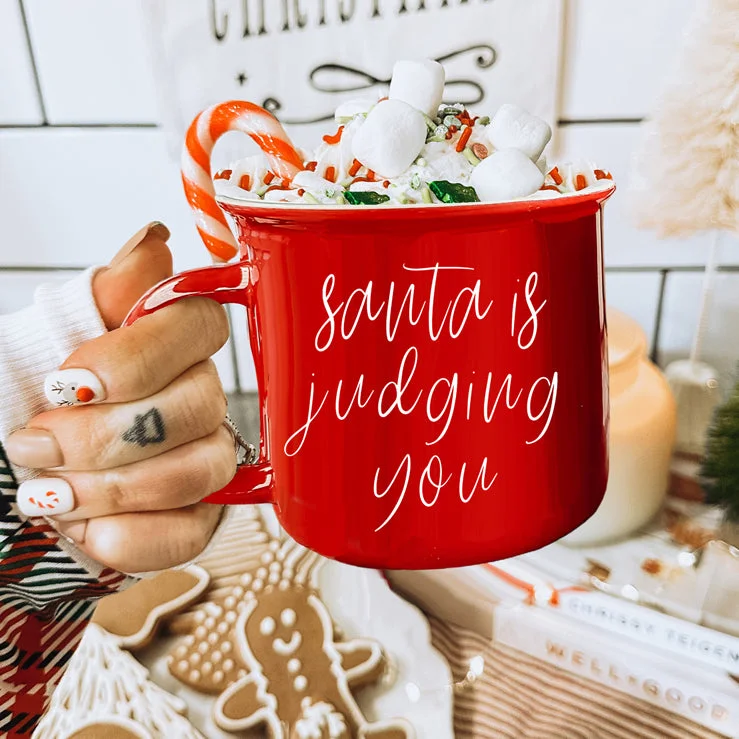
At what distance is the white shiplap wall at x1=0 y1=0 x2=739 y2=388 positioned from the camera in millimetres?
688

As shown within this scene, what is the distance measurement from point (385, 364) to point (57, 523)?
29 centimetres

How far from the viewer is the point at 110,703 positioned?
508 millimetres

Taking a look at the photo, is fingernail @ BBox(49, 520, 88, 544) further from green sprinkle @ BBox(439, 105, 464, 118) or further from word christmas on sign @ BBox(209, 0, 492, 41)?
word christmas on sign @ BBox(209, 0, 492, 41)

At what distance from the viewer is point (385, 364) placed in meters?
0.33

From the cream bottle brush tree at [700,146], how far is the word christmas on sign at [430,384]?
0.43 meters

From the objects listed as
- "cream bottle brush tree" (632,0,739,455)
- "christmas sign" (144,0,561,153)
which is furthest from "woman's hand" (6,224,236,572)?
Answer: "cream bottle brush tree" (632,0,739,455)

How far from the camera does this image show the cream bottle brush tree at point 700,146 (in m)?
0.62

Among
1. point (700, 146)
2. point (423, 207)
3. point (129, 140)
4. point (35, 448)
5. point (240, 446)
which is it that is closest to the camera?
point (423, 207)

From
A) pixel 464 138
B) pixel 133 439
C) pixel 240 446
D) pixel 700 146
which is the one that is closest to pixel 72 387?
pixel 133 439

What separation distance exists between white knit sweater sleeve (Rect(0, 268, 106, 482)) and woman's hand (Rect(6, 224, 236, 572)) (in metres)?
0.02

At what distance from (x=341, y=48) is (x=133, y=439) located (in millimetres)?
493

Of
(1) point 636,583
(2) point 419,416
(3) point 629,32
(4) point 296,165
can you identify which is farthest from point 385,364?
(3) point 629,32

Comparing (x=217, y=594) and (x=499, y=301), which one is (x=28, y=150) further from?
(x=499, y=301)

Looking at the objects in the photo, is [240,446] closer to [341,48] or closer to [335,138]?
[335,138]
